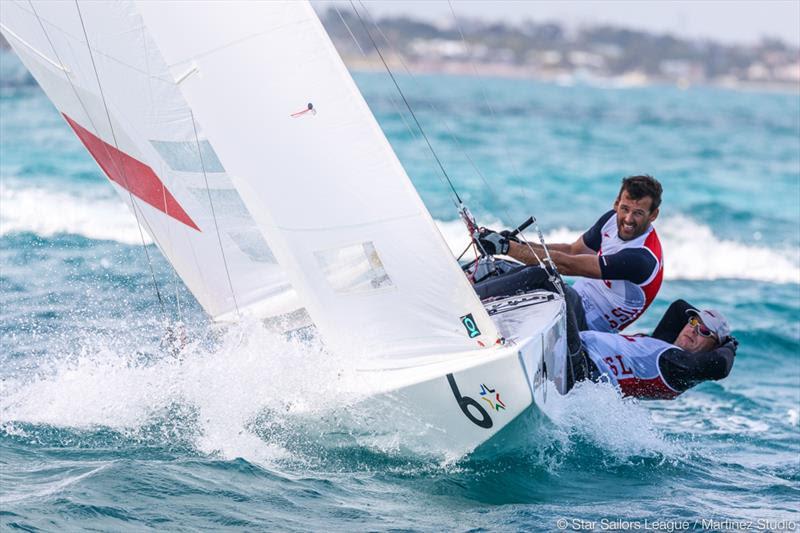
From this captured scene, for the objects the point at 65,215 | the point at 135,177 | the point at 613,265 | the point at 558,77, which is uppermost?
the point at 558,77

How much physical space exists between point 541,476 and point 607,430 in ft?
1.33

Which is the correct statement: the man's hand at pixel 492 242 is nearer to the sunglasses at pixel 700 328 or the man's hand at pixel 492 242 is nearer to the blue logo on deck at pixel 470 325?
the blue logo on deck at pixel 470 325

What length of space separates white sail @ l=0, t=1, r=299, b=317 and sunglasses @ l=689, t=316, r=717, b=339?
1.83m

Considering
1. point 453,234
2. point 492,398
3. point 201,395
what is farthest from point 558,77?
point 492,398

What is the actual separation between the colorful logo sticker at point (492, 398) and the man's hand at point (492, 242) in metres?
0.72

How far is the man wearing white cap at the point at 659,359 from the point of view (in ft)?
15.6

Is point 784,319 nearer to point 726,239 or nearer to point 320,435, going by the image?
point 726,239

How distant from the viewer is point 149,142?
510cm

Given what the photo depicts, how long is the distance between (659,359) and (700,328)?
0.25m

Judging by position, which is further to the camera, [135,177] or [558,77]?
[558,77]

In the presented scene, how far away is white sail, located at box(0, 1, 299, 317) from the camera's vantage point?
4941 millimetres

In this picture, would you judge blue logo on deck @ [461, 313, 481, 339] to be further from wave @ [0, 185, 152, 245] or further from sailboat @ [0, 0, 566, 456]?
wave @ [0, 185, 152, 245]

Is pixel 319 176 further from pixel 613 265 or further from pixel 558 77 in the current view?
pixel 558 77

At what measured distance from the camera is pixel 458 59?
8075cm
